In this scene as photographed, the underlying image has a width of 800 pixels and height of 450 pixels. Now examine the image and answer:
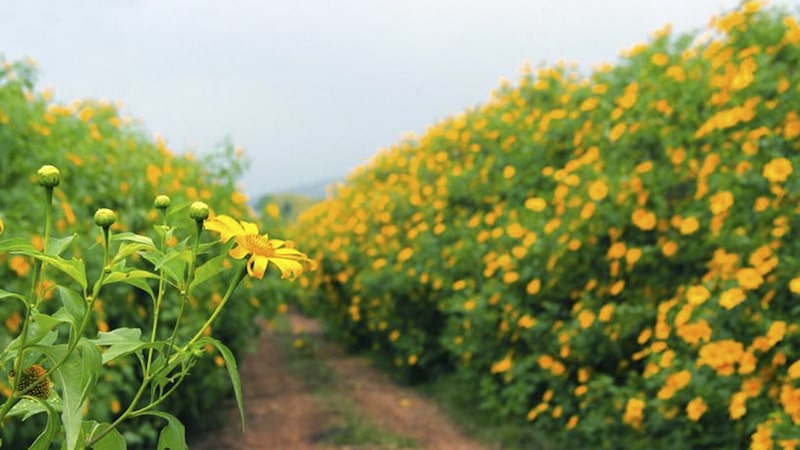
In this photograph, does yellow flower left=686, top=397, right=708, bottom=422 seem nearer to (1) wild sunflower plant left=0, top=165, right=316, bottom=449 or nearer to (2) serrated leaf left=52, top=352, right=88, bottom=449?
(1) wild sunflower plant left=0, top=165, right=316, bottom=449

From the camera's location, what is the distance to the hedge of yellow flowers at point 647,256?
2900 mm

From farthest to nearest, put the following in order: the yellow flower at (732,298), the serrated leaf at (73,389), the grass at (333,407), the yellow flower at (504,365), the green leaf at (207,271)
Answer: the grass at (333,407), the yellow flower at (504,365), the yellow flower at (732,298), the green leaf at (207,271), the serrated leaf at (73,389)

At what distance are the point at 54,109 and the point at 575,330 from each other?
134 inches

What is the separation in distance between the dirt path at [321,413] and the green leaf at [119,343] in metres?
3.85

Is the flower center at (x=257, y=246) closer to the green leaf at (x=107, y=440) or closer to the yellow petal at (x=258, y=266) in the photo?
the yellow petal at (x=258, y=266)

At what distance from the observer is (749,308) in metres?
2.90

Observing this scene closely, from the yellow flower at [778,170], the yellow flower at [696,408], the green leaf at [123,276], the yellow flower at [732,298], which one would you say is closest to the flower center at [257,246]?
the green leaf at [123,276]

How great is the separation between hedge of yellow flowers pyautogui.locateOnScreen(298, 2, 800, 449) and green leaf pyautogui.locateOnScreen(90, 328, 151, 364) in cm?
221

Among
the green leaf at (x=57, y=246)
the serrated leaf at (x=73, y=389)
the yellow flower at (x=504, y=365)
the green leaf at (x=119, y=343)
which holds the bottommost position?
the yellow flower at (x=504, y=365)

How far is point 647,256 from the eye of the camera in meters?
3.59

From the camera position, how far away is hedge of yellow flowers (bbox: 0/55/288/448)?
293cm

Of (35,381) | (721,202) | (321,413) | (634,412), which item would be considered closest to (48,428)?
(35,381)

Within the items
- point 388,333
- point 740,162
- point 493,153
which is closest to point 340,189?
point 388,333

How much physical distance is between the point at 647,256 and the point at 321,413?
8.89 feet
